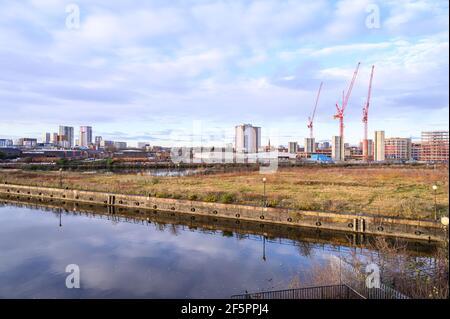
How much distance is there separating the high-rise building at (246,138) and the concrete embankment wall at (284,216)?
84.7 m

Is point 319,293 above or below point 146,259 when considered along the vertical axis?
above

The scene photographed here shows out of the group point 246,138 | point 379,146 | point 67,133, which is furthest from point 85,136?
point 379,146

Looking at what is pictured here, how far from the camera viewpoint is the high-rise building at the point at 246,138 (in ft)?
361

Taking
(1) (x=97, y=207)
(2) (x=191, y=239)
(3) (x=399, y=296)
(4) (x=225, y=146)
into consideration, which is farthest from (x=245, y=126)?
(3) (x=399, y=296)

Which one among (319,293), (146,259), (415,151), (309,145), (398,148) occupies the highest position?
(309,145)

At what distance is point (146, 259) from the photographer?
13.7 m

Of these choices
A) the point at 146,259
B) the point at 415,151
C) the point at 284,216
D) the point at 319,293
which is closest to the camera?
the point at 319,293

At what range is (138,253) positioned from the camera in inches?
572

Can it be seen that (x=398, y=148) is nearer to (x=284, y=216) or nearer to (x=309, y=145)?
(x=309, y=145)

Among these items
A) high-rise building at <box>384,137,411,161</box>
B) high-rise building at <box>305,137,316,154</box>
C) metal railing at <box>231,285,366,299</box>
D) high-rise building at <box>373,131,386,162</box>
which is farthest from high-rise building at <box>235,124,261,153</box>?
metal railing at <box>231,285,366,299</box>

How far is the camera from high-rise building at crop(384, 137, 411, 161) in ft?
329

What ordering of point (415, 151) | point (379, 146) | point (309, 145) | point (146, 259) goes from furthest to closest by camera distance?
point (309, 145) → point (415, 151) → point (379, 146) → point (146, 259)

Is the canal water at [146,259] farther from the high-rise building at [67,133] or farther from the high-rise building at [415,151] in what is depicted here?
the high-rise building at [67,133]

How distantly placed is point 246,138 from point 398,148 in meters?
48.5
